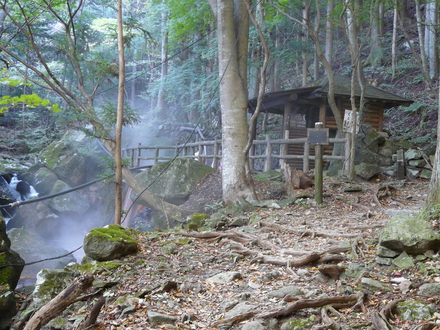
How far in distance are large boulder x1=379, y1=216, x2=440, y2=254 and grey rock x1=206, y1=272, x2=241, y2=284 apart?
1742 millimetres

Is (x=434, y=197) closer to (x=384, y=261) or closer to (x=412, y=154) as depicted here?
(x=384, y=261)

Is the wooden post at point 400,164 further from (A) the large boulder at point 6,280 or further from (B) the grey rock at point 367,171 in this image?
(A) the large boulder at point 6,280

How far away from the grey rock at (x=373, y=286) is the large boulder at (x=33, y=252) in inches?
328

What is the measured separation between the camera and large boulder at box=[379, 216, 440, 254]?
13.4ft

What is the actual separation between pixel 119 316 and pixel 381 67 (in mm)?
24175

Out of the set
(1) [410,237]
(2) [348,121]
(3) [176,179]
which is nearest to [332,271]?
(1) [410,237]

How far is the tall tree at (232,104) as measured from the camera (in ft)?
30.4

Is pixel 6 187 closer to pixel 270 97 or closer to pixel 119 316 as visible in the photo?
pixel 270 97

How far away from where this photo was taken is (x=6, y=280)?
525 cm

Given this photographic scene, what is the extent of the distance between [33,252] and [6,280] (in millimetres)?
5878

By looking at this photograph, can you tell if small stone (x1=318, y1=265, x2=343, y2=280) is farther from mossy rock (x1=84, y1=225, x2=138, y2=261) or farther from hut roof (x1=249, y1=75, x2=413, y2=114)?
hut roof (x1=249, y1=75, x2=413, y2=114)

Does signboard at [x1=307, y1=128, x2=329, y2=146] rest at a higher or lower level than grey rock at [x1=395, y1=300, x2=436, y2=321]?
higher

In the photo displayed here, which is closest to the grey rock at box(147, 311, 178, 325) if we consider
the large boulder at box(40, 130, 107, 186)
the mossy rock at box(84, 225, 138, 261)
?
the mossy rock at box(84, 225, 138, 261)

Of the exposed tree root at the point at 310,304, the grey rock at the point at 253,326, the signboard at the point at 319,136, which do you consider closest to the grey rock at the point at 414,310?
the exposed tree root at the point at 310,304
